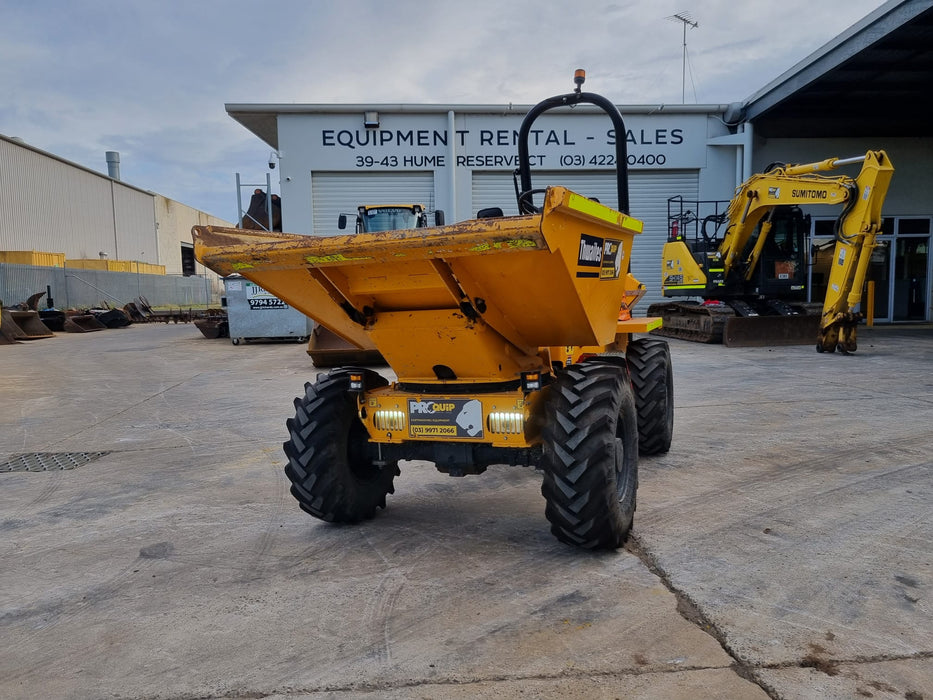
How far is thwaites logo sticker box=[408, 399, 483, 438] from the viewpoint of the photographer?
3502mm

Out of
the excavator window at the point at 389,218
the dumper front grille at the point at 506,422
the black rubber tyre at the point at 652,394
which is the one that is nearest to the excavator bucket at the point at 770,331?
the excavator window at the point at 389,218

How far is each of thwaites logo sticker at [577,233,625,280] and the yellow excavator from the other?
9.66 meters

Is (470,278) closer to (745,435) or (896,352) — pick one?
(745,435)

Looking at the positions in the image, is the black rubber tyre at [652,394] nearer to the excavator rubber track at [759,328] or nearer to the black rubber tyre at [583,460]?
the black rubber tyre at [583,460]

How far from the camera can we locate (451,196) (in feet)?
61.9

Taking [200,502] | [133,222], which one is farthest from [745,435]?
[133,222]

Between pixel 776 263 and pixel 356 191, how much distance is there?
36.0 feet

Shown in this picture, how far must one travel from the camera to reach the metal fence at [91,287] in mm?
24703

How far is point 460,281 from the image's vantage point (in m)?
3.12

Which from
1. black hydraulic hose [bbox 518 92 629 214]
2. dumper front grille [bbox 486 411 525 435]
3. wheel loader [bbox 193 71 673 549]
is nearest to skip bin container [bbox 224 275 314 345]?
black hydraulic hose [bbox 518 92 629 214]

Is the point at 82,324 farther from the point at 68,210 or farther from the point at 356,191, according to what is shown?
the point at 68,210

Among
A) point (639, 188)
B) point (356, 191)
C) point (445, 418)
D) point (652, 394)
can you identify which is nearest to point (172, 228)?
point (356, 191)

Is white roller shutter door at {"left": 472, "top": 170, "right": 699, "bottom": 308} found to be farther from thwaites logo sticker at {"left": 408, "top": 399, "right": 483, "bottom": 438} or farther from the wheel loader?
thwaites logo sticker at {"left": 408, "top": 399, "right": 483, "bottom": 438}

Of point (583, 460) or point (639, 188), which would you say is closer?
point (583, 460)
